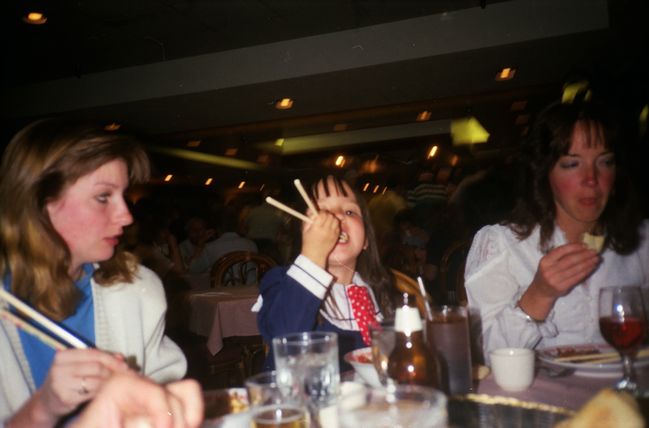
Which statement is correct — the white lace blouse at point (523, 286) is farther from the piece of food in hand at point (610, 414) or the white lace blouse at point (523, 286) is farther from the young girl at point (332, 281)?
the piece of food in hand at point (610, 414)

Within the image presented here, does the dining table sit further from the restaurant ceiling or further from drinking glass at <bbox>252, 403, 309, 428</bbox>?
the restaurant ceiling

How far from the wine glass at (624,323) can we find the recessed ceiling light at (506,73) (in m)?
4.80

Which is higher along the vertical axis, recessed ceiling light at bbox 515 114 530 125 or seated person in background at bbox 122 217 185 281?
recessed ceiling light at bbox 515 114 530 125

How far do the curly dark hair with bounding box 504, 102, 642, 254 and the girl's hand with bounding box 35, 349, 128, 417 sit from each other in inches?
60.5

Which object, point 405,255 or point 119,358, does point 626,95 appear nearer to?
point 405,255

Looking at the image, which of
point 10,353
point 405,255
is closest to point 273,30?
point 405,255

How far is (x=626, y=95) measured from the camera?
4199mm

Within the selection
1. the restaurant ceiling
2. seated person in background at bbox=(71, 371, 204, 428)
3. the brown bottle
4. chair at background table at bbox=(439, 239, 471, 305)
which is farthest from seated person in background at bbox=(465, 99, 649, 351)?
the restaurant ceiling

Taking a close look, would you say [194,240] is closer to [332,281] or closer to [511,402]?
[332,281]

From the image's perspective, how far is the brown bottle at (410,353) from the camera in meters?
0.99

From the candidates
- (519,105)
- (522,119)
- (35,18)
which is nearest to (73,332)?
(35,18)

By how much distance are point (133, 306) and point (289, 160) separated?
10.4 metres

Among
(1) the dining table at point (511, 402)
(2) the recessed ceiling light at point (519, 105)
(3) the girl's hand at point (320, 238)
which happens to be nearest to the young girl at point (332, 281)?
(3) the girl's hand at point (320, 238)

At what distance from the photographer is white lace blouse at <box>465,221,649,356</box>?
1620mm
